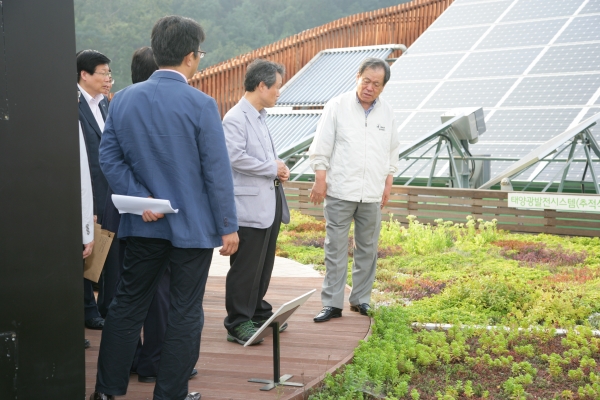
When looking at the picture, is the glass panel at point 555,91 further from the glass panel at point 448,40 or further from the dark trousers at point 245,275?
the dark trousers at point 245,275

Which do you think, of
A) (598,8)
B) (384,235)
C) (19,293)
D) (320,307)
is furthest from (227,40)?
(19,293)

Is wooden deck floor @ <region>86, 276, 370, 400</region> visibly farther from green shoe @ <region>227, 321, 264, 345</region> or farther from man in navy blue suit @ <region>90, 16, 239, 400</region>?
man in navy blue suit @ <region>90, 16, 239, 400</region>

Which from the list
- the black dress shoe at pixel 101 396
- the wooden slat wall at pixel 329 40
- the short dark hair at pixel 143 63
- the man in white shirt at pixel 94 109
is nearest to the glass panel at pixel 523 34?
the wooden slat wall at pixel 329 40

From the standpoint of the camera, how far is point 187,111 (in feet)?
11.7

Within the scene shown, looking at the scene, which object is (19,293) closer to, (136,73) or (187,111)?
(187,111)

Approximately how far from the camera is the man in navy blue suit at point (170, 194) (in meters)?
3.59

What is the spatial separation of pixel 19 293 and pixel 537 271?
5.87 meters

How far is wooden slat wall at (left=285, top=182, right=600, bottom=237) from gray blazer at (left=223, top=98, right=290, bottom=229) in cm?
616

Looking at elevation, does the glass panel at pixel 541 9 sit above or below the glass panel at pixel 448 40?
above

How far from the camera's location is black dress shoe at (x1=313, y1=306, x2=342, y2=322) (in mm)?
5785

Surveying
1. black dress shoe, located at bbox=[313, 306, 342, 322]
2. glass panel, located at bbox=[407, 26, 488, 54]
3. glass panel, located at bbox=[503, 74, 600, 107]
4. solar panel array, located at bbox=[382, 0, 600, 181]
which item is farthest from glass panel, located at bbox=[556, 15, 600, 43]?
black dress shoe, located at bbox=[313, 306, 342, 322]

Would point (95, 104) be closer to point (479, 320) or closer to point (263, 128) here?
point (263, 128)

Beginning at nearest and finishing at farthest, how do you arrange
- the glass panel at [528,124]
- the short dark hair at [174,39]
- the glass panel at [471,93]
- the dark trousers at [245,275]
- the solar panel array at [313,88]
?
the short dark hair at [174,39], the dark trousers at [245,275], the glass panel at [528,124], the glass panel at [471,93], the solar panel array at [313,88]

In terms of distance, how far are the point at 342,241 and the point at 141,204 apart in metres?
2.58
